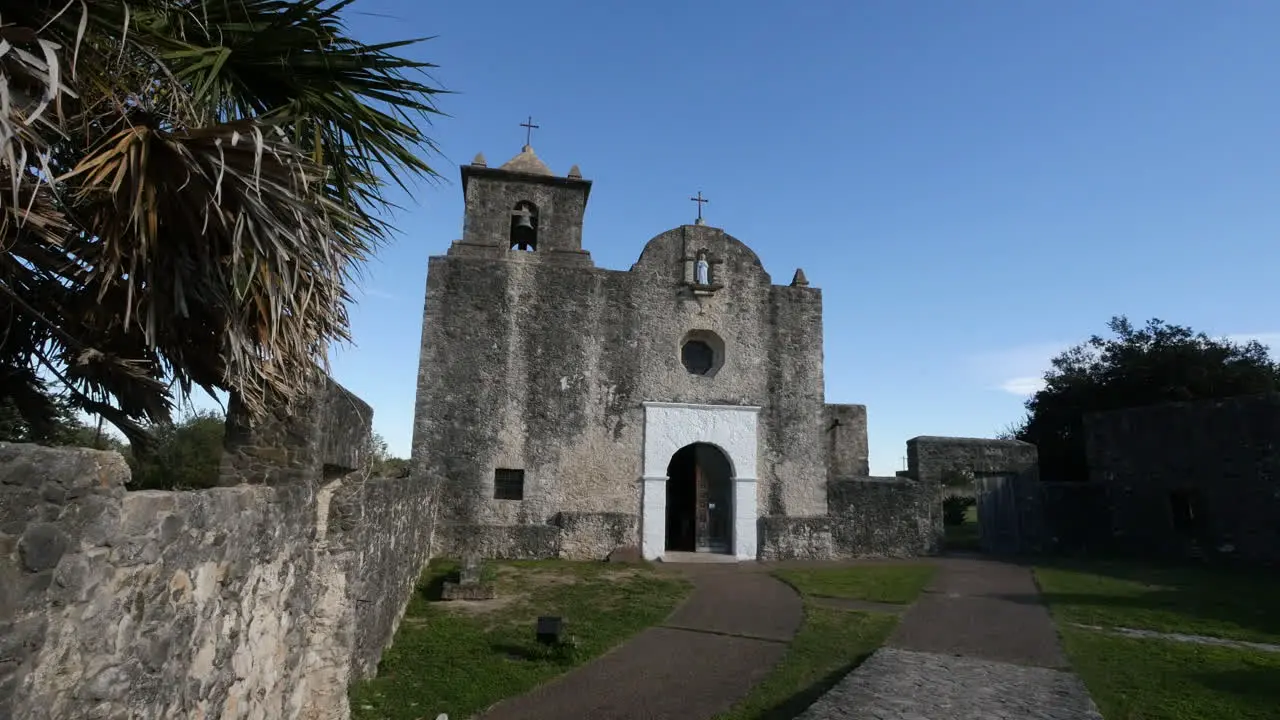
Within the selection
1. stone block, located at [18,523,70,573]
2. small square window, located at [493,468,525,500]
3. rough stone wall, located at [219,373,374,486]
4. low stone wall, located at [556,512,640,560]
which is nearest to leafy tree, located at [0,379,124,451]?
rough stone wall, located at [219,373,374,486]

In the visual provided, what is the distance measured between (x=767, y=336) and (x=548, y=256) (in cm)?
540

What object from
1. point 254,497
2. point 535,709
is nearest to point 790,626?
point 535,709

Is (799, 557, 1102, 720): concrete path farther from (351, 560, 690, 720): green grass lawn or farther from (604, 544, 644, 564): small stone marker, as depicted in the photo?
(604, 544, 644, 564): small stone marker

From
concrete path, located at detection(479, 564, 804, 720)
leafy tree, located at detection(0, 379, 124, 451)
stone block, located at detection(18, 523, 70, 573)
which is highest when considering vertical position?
leafy tree, located at detection(0, 379, 124, 451)

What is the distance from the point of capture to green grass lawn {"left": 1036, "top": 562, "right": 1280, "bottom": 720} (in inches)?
239

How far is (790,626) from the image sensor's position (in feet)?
29.3

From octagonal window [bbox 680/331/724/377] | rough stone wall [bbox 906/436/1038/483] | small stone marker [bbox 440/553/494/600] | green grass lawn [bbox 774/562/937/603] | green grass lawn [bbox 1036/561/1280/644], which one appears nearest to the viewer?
green grass lawn [bbox 1036/561/1280/644]

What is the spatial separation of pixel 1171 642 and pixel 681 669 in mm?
5834

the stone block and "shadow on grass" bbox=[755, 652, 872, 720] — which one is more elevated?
the stone block

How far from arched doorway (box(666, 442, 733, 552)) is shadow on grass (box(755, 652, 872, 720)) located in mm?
8942

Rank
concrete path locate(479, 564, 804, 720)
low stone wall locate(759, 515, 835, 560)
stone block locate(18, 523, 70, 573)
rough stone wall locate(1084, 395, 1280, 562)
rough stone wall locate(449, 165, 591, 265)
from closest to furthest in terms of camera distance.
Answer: stone block locate(18, 523, 70, 573) < concrete path locate(479, 564, 804, 720) < rough stone wall locate(1084, 395, 1280, 562) < low stone wall locate(759, 515, 835, 560) < rough stone wall locate(449, 165, 591, 265)

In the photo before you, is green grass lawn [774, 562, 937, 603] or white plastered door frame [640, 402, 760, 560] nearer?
green grass lawn [774, 562, 937, 603]

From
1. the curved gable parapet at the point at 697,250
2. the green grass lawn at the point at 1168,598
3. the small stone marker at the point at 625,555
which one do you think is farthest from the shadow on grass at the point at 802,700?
the curved gable parapet at the point at 697,250

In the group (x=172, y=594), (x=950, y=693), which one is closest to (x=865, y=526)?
(x=950, y=693)
